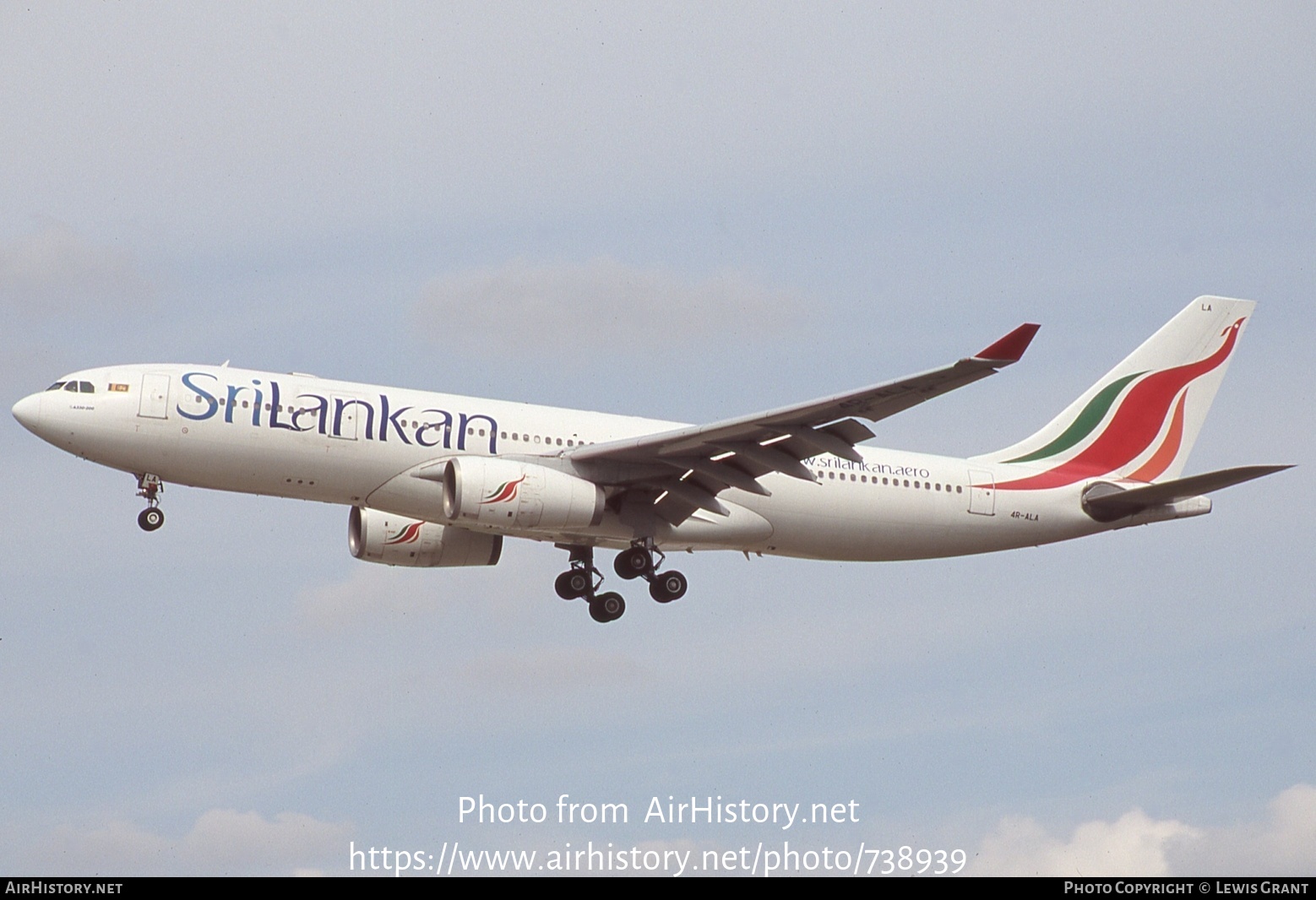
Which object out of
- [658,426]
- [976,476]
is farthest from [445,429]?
[976,476]

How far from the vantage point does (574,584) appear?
134ft

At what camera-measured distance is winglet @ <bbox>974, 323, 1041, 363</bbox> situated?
29969 millimetres

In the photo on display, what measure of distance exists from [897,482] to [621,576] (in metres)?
6.67

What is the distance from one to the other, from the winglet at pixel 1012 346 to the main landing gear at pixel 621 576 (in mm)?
10677

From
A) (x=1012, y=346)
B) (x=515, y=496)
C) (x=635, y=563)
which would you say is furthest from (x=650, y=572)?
(x=1012, y=346)

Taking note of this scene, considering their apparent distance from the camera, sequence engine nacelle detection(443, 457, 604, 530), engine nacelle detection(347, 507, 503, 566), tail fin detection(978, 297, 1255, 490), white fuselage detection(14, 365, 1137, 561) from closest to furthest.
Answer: engine nacelle detection(443, 457, 604, 530) → white fuselage detection(14, 365, 1137, 561) → engine nacelle detection(347, 507, 503, 566) → tail fin detection(978, 297, 1255, 490)

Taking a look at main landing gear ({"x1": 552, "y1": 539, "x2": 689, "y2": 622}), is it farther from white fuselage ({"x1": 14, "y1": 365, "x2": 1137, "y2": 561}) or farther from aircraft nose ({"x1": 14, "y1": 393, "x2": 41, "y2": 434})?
aircraft nose ({"x1": 14, "y1": 393, "x2": 41, "y2": 434})

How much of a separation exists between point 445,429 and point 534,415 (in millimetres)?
2177

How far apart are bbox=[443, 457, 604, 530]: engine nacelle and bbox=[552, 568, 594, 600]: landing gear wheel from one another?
4.08 meters

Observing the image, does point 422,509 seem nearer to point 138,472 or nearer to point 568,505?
point 568,505

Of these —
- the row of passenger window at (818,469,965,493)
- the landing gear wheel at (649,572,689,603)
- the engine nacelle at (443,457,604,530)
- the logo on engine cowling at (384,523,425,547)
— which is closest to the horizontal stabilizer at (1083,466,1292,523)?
the row of passenger window at (818,469,965,493)

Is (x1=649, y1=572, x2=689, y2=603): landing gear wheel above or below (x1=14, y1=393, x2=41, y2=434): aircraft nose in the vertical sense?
below

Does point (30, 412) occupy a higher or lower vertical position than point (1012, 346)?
higher

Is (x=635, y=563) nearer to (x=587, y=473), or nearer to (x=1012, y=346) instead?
(x=587, y=473)
